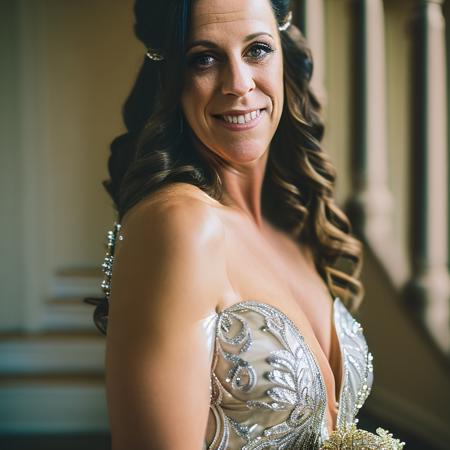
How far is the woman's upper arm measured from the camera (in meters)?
0.92

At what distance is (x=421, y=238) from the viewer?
2.75 metres

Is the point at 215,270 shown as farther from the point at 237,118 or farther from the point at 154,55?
the point at 154,55

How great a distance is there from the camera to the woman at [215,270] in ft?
3.06

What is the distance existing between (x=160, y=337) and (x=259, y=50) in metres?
0.50

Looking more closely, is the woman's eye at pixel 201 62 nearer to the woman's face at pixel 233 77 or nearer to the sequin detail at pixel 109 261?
the woman's face at pixel 233 77

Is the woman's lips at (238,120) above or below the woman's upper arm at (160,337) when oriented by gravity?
above

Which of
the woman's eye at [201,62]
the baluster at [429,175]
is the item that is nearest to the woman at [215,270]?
the woman's eye at [201,62]

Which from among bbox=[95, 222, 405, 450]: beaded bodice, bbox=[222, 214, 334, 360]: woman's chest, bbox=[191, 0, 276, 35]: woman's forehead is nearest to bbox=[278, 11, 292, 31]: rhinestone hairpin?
bbox=[191, 0, 276, 35]: woman's forehead

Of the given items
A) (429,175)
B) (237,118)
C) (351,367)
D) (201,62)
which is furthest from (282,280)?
(429,175)

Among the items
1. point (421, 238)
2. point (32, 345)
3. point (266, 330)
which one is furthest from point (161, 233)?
point (32, 345)

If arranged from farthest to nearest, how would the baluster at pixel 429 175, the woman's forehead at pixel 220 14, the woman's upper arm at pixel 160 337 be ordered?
the baluster at pixel 429 175 < the woman's forehead at pixel 220 14 < the woman's upper arm at pixel 160 337

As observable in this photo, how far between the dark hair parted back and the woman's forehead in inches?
0.6

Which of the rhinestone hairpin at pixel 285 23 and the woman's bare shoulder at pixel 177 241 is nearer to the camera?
the woman's bare shoulder at pixel 177 241

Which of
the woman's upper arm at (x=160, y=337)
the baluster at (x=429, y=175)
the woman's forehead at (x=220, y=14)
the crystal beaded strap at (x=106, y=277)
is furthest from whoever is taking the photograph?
the baluster at (x=429, y=175)
